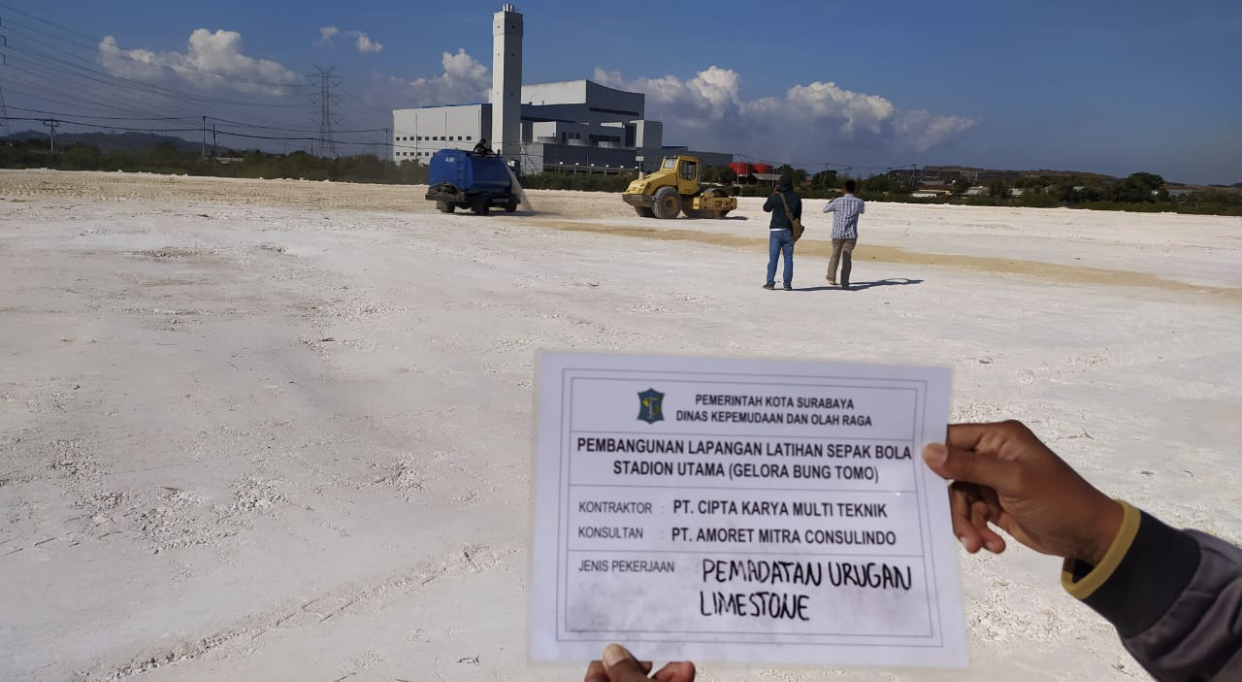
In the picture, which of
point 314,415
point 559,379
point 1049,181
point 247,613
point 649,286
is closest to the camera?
point 559,379

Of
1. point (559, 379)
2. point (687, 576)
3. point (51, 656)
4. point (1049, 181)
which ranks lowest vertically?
point (51, 656)

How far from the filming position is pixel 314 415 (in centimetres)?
623

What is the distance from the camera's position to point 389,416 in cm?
630

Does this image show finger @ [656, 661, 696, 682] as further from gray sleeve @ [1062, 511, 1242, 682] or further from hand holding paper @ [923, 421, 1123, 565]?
gray sleeve @ [1062, 511, 1242, 682]

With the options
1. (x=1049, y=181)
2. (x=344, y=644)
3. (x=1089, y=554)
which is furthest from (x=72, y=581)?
(x=1049, y=181)

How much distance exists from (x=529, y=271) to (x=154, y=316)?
6356 mm

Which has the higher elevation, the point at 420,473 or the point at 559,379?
the point at 559,379

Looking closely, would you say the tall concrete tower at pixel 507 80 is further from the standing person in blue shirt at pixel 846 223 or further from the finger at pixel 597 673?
the finger at pixel 597 673

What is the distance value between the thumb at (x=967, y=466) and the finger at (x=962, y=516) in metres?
0.08

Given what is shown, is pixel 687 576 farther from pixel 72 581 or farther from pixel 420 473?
pixel 420 473

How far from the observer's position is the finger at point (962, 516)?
155 centimetres

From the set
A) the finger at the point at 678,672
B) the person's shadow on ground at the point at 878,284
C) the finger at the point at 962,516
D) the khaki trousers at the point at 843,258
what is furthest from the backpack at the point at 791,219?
the finger at the point at 678,672

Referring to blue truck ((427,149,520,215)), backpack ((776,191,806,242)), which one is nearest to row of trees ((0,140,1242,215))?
blue truck ((427,149,520,215))

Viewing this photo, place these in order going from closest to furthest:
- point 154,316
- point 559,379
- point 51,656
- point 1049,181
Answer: point 559,379, point 51,656, point 154,316, point 1049,181
